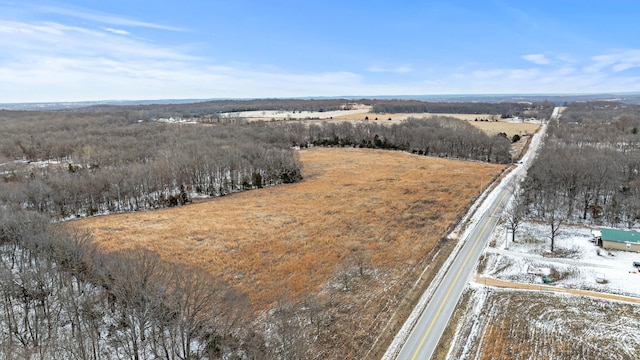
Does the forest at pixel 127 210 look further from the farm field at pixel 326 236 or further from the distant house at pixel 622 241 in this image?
the distant house at pixel 622 241

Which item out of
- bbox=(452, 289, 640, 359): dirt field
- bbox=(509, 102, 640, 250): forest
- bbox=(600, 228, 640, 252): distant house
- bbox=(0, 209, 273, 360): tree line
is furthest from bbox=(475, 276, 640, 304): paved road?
bbox=(0, 209, 273, 360): tree line

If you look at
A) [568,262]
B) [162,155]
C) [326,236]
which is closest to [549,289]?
[568,262]

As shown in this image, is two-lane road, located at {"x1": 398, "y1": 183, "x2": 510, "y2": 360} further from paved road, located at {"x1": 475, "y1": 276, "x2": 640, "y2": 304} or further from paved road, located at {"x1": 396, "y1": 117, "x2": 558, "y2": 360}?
paved road, located at {"x1": 475, "y1": 276, "x2": 640, "y2": 304}

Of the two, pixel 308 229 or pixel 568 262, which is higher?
pixel 308 229

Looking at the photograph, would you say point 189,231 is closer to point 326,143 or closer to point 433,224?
point 433,224

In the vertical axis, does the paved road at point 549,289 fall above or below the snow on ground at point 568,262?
below

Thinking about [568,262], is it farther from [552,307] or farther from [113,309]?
[113,309]

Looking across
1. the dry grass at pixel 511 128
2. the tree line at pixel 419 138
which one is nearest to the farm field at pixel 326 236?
the tree line at pixel 419 138

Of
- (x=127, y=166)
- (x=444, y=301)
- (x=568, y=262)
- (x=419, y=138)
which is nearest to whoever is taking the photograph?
(x=444, y=301)
